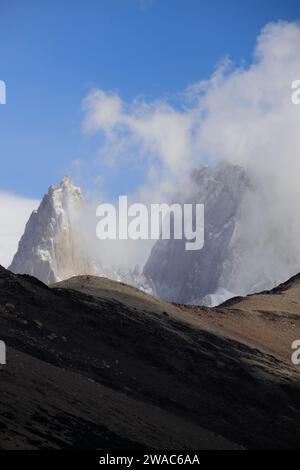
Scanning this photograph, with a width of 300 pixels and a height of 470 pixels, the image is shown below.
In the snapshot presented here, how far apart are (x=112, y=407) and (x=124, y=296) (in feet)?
87.3

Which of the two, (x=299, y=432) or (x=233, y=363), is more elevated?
(x=233, y=363)

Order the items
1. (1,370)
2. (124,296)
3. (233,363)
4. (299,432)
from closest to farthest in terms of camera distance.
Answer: (1,370) → (299,432) → (233,363) → (124,296)

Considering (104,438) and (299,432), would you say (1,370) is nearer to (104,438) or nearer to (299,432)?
(104,438)

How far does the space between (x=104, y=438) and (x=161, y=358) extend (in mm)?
20578

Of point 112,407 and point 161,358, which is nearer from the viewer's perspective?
point 112,407

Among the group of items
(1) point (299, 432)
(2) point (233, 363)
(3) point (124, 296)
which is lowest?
(1) point (299, 432)

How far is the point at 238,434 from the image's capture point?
4359cm

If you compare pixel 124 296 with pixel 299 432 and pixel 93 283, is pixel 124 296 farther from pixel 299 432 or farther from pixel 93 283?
pixel 299 432

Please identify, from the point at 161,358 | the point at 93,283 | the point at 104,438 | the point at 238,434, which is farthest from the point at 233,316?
the point at 104,438

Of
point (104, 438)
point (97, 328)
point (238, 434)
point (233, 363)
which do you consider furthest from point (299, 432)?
point (104, 438)

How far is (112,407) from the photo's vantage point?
37.7 metres
